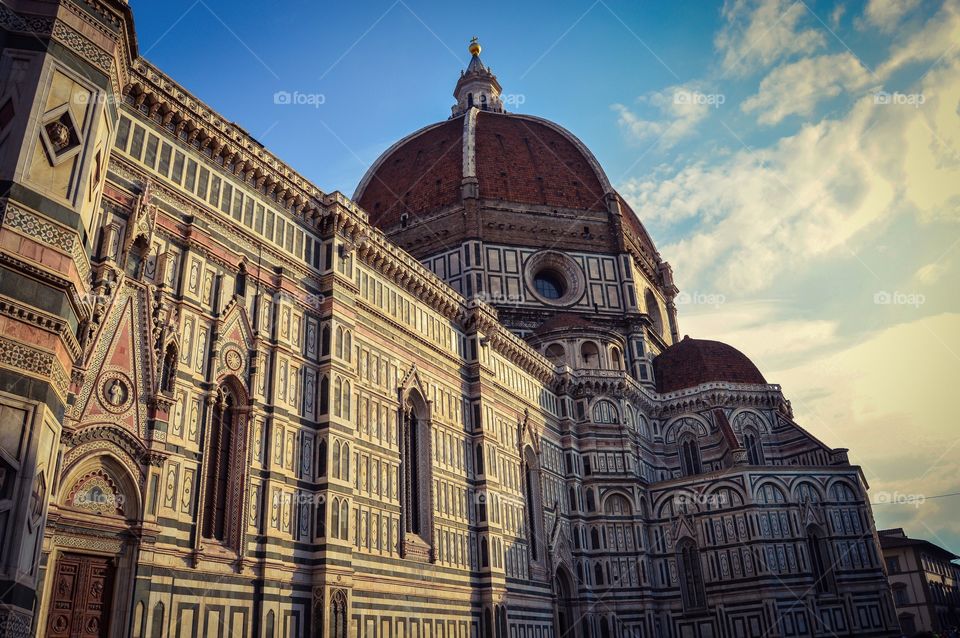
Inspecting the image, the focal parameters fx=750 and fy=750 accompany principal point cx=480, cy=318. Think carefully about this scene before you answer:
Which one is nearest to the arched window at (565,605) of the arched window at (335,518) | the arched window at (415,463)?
the arched window at (415,463)

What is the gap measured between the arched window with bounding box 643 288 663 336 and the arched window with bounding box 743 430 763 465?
10824 mm

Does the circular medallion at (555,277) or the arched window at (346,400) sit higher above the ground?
the circular medallion at (555,277)

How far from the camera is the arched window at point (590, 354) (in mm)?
41156

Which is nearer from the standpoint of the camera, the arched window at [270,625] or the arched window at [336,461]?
the arched window at [270,625]

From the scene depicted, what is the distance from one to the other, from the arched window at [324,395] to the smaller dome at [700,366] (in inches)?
1067

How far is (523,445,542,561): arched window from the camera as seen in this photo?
33.0 meters

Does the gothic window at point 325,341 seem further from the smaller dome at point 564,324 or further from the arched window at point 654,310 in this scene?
the arched window at point 654,310

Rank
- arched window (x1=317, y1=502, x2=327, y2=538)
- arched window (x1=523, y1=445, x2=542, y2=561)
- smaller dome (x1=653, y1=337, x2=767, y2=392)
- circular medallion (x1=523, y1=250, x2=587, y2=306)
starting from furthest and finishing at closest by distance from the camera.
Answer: circular medallion (x1=523, y1=250, x2=587, y2=306) → smaller dome (x1=653, y1=337, x2=767, y2=392) → arched window (x1=523, y1=445, x2=542, y2=561) → arched window (x1=317, y1=502, x2=327, y2=538)

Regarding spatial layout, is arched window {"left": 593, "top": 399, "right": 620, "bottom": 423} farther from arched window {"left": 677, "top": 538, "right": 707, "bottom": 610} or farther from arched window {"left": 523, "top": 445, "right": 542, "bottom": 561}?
arched window {"left": 677, "top": 538, "right": 707, "bottom": 610}

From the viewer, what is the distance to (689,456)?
139 feet

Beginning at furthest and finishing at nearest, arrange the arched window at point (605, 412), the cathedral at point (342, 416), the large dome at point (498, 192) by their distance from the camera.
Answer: the large dome at point (498, 192) → the arched window at point (605, 412) → the cathedral at point (342, 416)

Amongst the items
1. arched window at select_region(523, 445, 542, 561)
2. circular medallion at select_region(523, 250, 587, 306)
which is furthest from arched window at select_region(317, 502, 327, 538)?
circular medallion at select_region(523, 250, 587, 306)

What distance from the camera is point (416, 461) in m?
26.5

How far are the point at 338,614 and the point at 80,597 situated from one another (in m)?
7.09
